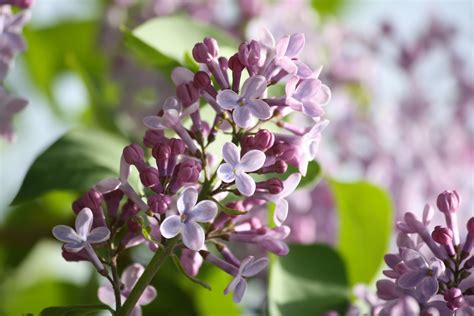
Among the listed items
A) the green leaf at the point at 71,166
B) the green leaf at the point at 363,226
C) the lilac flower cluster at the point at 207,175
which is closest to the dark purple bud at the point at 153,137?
the lilac flower cluster at the point at 207,175

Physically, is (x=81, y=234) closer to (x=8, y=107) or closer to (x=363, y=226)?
(x=8, y=107)

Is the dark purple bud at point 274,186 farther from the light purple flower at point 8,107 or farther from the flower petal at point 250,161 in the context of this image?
the light purple flower at point 8,107

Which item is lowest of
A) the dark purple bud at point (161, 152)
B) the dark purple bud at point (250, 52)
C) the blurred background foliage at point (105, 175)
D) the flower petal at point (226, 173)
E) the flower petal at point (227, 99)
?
the blurred background foliage at point (105, 175)

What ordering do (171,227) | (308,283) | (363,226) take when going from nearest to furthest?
(171,227) → (308,283) → (363,226)

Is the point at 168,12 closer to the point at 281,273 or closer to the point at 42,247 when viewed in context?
the point at 42,247

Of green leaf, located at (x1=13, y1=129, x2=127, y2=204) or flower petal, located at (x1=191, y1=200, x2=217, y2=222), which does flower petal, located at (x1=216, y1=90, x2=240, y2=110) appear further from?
green leaf, located at (x1=13, y1=129, x2=127, y2=204)

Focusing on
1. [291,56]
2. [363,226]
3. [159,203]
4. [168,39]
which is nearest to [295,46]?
[291,56]

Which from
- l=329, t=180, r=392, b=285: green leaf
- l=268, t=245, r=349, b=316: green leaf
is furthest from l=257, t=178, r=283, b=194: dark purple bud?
l=329, t=180, r=392, b=285: green leaf
